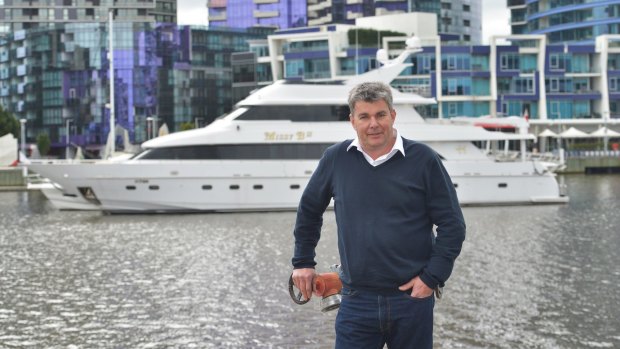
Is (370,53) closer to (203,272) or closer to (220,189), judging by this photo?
(220,189)

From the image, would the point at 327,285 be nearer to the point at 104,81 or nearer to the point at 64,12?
the point at 104,81

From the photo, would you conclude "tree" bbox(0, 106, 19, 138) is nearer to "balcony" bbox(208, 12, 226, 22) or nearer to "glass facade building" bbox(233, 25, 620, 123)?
"glass facade building" bbox(233, 25, 620, 123)

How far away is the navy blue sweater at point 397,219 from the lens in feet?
18.3

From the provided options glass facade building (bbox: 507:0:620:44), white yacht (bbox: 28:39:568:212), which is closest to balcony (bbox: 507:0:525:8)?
glass facade building (bbox: 507:0:620:44)

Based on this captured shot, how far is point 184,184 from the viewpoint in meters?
32.3

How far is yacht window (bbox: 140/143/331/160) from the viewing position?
32188mm

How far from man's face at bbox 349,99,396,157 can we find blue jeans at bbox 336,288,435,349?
82 cm

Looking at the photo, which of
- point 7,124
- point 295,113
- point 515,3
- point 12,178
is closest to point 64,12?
point 7,124

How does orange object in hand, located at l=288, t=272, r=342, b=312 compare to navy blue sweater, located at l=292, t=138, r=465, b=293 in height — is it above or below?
below

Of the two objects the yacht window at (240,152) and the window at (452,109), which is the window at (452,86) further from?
the yacht window at (240,152)

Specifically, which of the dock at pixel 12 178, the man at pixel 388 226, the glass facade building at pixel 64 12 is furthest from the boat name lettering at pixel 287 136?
the glass facade building at pixel 64 12

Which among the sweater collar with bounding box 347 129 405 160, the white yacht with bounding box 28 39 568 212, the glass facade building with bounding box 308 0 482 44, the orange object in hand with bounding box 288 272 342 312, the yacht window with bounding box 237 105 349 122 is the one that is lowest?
the white yacht with bounding box 28 39 568 212

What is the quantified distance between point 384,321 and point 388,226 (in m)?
0.55

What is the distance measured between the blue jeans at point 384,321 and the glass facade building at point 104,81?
85.8m
